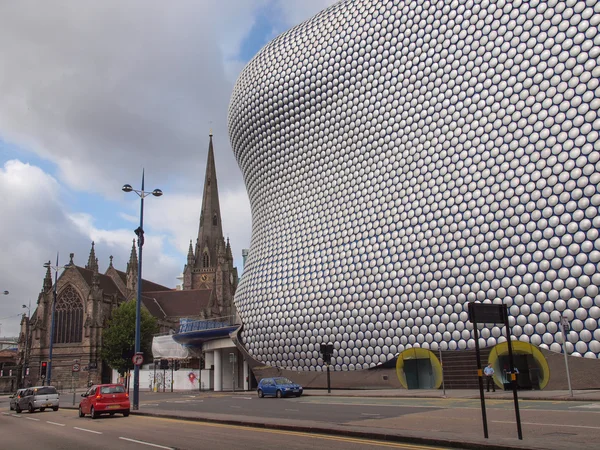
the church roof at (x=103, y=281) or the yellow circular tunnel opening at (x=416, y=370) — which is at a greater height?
the church roof at (x=103, y=281)

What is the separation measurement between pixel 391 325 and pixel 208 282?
67.9 meters

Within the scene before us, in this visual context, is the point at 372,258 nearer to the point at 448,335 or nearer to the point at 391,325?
the point at 391,325

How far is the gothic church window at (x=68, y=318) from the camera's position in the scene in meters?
72.4

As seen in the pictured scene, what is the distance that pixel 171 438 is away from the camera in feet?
35.1

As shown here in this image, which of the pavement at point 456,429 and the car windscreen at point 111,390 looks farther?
the car windscreen at point 111,390

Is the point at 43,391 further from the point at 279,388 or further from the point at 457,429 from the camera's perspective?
the point at 457,429

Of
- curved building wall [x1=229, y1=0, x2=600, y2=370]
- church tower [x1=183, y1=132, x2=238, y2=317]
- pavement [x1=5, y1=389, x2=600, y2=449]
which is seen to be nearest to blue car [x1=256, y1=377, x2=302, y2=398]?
curved building wall [x1=229, y1=0, x2=600, y2=370]

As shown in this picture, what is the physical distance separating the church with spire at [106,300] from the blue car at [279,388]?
110 feet

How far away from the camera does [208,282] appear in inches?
3696

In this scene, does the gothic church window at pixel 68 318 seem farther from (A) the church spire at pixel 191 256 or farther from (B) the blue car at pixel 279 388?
(B) the blue car at pixel 279 388

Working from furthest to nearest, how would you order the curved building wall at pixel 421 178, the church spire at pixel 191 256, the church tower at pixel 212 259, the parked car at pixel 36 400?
the church spire at pixel 191 256 < the church tower at pixel 212 259 < the parked car at pixel 36 400 < the curved building wall at pixel 421 178

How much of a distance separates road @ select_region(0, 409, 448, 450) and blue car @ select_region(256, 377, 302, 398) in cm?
1219

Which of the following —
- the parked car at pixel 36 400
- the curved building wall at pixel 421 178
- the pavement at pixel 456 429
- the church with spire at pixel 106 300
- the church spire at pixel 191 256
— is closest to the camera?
the pavement at pixel 456 429

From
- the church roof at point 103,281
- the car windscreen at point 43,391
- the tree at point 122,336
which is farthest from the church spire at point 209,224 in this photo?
the car windscreen at point 43,391
